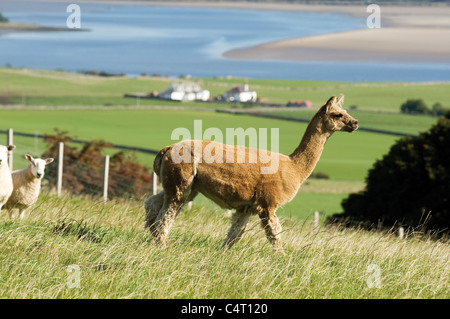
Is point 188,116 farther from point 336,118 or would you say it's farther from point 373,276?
point 373,276

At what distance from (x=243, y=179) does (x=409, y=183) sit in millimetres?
28384

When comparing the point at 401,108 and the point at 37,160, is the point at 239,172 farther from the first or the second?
the point at 401,108

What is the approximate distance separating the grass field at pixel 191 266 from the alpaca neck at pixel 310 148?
0.91 meters

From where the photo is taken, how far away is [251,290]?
26.9 feet

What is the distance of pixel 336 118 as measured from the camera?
9.83 meters

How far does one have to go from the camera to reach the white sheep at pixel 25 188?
40.0 ft

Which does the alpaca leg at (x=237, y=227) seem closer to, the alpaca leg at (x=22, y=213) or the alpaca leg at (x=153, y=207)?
the alpaca leg at (x=153, y=207)

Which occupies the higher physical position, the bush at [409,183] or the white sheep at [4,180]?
the white sheep at [4,180]

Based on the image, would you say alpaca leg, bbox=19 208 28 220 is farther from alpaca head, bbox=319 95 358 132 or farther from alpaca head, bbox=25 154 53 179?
alpaca head, bbox=319 95 358 132

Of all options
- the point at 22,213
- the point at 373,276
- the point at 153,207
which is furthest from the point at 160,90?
the point at 373,276

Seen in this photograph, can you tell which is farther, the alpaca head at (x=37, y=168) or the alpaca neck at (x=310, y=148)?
the alpaca head at (x=37, y=168)

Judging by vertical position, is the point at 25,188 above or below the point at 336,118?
below

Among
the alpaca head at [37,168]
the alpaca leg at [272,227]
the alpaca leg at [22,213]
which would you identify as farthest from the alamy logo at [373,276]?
the alpaca head at [37,168]

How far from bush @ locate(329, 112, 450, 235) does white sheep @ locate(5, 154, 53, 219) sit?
2342 cm
